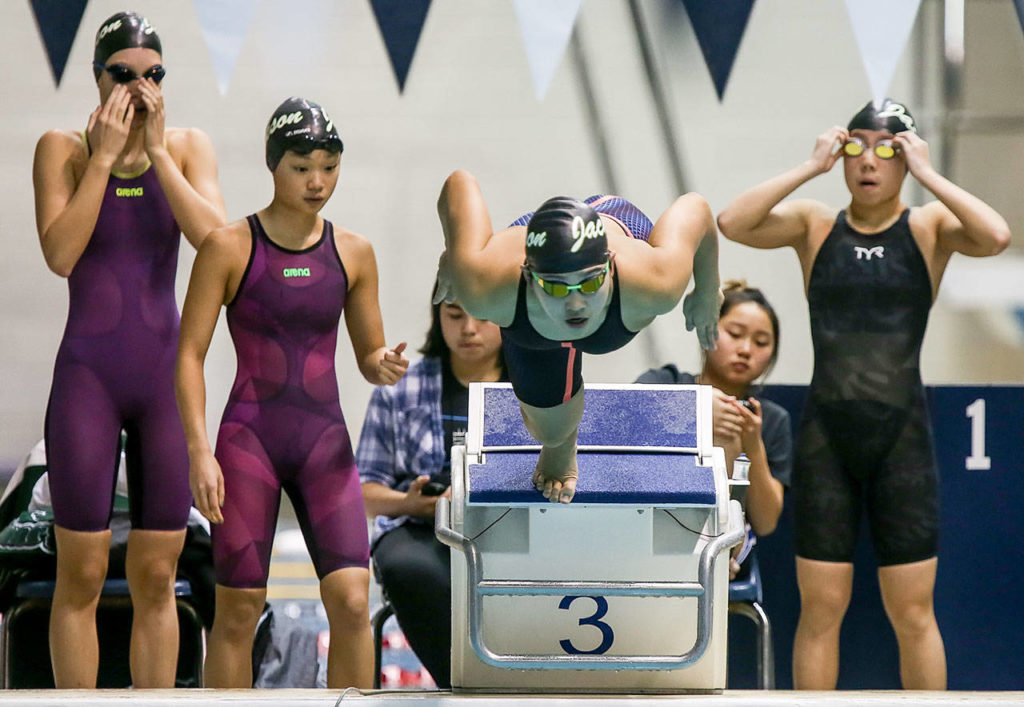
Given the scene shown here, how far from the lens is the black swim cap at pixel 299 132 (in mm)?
3943

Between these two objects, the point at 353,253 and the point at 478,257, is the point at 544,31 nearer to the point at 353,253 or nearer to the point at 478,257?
the point at 353,253

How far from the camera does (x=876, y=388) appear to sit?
4.57 meters

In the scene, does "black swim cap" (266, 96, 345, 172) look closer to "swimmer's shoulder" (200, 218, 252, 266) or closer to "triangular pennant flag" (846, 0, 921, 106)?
"swimmer's shoulder" (200, 218, 252, 266)

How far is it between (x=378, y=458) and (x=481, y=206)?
1.48 m

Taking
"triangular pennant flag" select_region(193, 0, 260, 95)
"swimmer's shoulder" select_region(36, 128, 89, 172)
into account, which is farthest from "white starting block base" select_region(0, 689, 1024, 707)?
"triangular pennant flag" select_region(193, 0, 260, 95)

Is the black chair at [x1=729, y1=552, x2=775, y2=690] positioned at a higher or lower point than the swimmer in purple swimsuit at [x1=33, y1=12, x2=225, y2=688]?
lower

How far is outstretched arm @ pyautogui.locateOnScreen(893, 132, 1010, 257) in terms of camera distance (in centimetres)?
450

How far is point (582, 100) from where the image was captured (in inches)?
197

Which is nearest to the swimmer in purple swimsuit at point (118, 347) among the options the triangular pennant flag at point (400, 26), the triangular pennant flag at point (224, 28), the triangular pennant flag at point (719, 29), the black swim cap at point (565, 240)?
the triangular pennant flag at point (224, 28)

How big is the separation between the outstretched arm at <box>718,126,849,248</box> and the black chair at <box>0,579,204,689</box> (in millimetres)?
2309

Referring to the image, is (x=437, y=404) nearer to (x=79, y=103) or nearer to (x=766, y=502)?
(x=766, y=502)

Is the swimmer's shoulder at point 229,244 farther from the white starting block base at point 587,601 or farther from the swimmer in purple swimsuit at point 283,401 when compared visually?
the white starting block base at point 587,601

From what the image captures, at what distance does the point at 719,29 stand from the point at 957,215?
1164 millimetres

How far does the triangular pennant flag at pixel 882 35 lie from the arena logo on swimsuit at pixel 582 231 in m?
2.54
